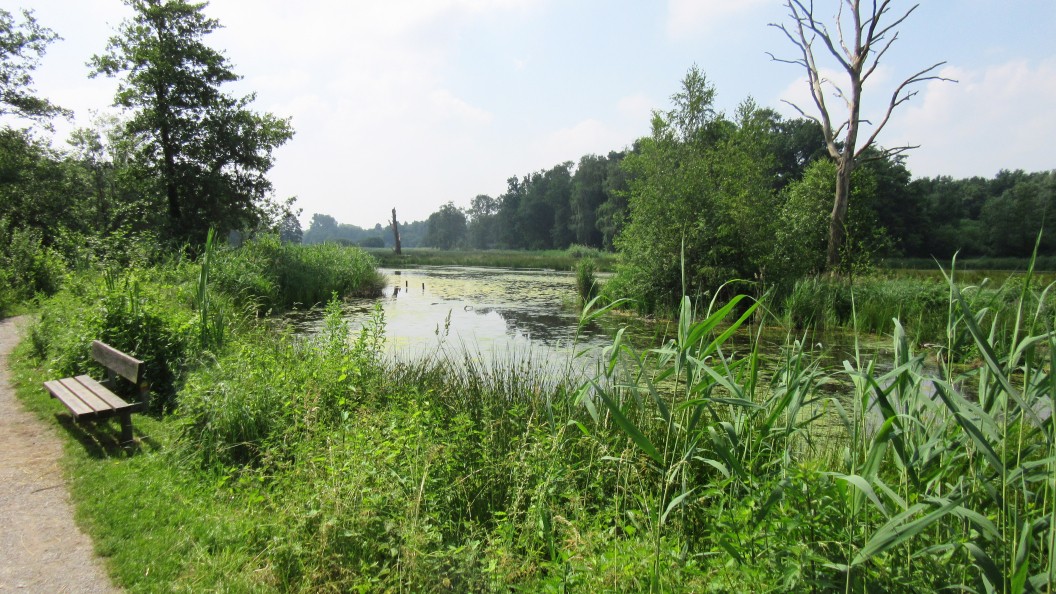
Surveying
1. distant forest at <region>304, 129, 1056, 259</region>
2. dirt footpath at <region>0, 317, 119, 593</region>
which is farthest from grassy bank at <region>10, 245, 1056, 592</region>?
distant forest at <region>304, 129, 1056, 259</region>

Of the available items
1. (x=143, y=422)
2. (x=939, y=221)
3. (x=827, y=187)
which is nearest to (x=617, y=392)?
(x=143, y=422)

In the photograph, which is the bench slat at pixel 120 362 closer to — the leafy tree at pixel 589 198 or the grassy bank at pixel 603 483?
the grassy bank at pixel 603 483

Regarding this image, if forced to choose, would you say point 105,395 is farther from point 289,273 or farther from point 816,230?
point 816,230

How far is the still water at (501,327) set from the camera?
827 cm

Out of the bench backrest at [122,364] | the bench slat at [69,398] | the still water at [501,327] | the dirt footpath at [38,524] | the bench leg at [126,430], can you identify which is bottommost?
the still water at [501,327]

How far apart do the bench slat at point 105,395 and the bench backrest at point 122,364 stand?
17 centimetres

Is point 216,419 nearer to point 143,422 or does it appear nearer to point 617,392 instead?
point 143,422

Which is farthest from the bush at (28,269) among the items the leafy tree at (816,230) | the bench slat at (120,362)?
the leafy tree at (816,230)

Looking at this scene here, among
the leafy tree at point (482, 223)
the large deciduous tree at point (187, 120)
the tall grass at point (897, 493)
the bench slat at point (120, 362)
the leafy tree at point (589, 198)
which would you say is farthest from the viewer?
the leafy tree at point (482, 223)

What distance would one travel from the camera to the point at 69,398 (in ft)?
14.9

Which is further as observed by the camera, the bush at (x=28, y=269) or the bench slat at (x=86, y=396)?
the bush at (x=28, y=269)

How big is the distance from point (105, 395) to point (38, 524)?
1.55 m

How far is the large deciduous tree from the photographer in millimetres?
18859

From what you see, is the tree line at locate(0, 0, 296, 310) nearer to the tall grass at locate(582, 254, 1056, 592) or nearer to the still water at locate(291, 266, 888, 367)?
the still water at locate(291, 266, 888, 367)
